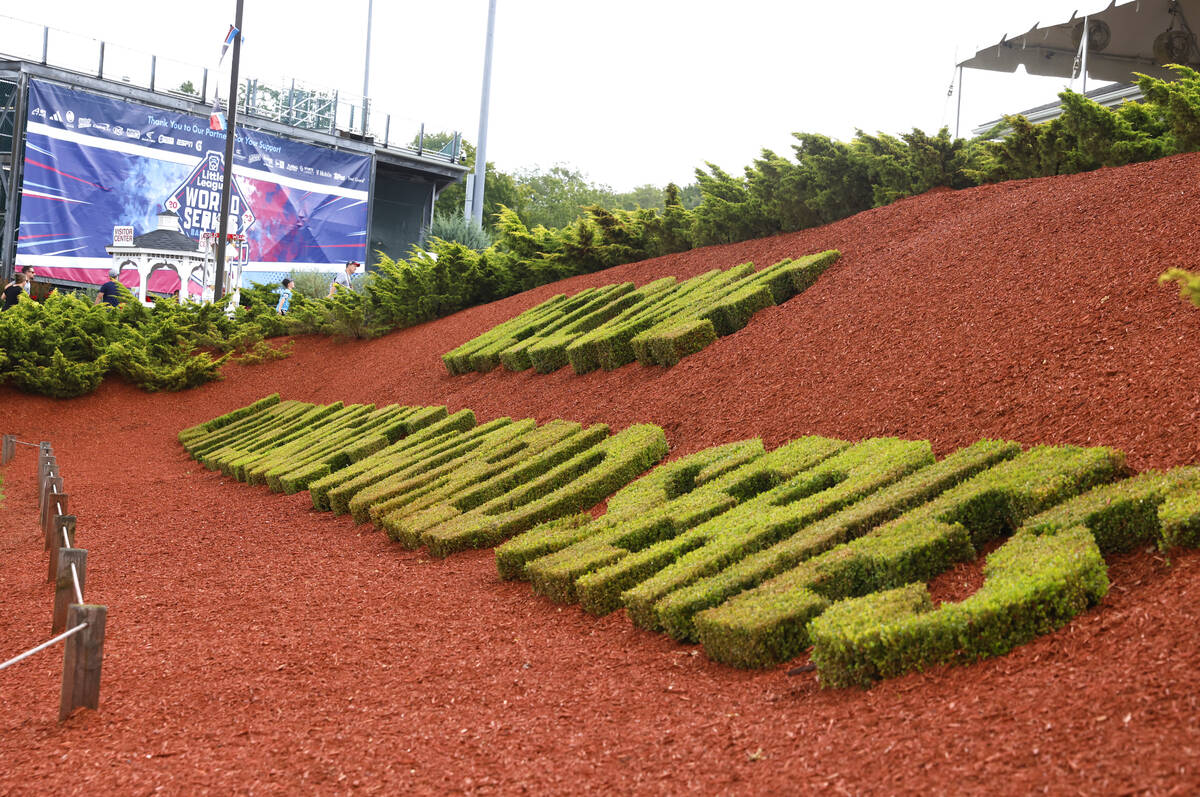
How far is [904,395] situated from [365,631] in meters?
3.57

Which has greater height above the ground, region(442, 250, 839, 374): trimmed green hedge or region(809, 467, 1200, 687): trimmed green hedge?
region(442, 250, 839, 374): trimmed green hedge

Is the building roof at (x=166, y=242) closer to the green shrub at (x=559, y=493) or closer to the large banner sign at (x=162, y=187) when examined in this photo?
the large banner sign at (x=162, y=187)

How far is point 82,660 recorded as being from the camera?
3783 millimetres

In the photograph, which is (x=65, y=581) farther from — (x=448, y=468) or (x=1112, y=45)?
(x=1112, y=45)

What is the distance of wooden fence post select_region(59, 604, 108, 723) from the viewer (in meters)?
3.78

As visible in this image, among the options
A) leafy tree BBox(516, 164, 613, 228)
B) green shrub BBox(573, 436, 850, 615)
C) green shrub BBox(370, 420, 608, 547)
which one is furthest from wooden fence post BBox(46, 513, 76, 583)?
leafy tree BBox(516, 164, 613, 228)

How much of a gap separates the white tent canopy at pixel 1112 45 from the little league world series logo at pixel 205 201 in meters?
19.7

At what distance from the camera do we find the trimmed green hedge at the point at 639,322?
8844mm

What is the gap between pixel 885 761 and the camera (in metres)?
2.72

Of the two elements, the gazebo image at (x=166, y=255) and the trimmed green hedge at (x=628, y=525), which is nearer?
the trimmed green hedge at (x=628, y=525)

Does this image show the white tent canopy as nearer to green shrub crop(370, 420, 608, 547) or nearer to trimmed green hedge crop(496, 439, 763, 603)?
green shrub crop(370, 420, 608, 547)

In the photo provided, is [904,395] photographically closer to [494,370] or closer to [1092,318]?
[1092,318]

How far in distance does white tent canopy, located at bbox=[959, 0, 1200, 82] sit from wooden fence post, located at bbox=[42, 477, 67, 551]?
43.7ft

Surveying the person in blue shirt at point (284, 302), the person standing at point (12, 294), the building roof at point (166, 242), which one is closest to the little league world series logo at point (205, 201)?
the building roof at point (166, 242)
